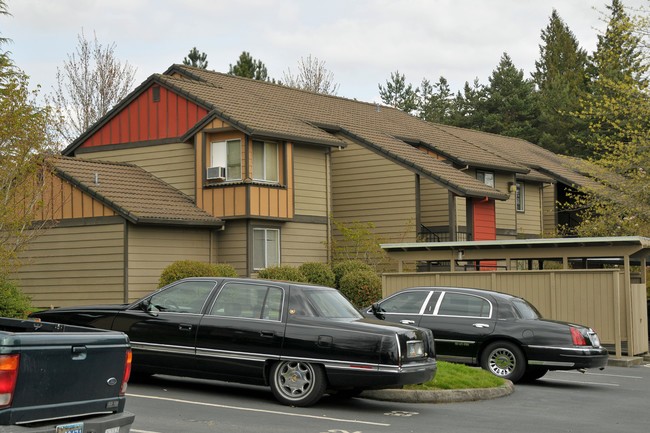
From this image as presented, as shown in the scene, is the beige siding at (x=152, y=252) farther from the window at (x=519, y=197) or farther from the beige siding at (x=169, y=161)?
the window at (x=519, y=197)

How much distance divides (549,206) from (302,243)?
18.1 metres

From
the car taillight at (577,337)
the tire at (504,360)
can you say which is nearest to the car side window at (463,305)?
the tire at (504,360)

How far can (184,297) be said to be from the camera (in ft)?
39.7

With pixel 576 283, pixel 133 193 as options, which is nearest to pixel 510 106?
pixel 133 193

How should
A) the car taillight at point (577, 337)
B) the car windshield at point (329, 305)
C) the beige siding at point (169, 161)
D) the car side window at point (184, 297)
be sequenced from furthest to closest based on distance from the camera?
the beige siding at point (169, 161) < the car taillight at point (577, 337) < the car side window at point (184, 297) < the car windshield at point (329, 305)

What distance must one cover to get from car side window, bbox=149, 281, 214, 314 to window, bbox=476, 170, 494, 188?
24037mm

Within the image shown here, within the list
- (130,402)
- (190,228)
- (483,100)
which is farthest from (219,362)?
(483,100)

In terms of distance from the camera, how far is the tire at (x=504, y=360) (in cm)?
1462

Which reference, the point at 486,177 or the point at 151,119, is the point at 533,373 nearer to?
the point at 151,119

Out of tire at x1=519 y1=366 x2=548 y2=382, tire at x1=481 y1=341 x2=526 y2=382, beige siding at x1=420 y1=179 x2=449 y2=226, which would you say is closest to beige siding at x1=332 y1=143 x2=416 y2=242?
beige siding at x1=420 y1=179 x2=449 y2=226

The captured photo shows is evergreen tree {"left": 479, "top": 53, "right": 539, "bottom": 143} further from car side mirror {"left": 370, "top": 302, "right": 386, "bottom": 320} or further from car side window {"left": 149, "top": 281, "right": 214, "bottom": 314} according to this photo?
car side window {"left": 149, "top": 281, "right": 214, "bottom": 314}

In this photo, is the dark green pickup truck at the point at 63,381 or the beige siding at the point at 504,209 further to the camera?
the beige siding at the point at 504,209

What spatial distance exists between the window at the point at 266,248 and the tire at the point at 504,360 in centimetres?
1346

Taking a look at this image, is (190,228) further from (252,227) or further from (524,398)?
(524,398)
